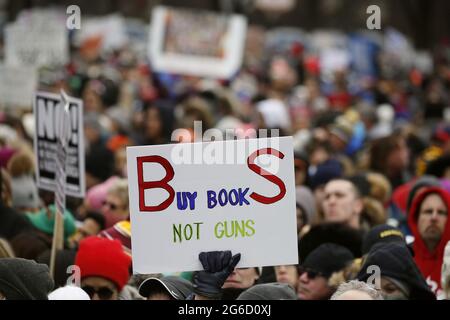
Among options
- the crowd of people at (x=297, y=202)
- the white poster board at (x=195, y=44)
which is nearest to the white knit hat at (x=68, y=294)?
the crowd of people at (x=297, y=202)

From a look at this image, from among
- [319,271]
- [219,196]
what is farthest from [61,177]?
[219,196]

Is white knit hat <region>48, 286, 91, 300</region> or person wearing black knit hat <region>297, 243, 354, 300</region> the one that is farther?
person wearing black knit hat <region>297, 243, 354, 300</region>

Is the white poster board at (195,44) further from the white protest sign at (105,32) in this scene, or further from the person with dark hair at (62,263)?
the person with dark hair at (62,263)

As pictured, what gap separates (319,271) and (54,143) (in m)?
2.18

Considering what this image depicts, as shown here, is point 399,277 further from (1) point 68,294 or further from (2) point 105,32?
(2) point 105,32

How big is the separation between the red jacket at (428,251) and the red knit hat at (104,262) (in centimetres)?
175

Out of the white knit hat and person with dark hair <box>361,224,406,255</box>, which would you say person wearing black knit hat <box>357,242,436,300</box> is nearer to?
person with dark hair <box>361,224,406,255</box>

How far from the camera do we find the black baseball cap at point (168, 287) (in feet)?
22.5

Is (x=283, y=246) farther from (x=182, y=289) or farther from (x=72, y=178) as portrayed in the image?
(x=72, y=178)

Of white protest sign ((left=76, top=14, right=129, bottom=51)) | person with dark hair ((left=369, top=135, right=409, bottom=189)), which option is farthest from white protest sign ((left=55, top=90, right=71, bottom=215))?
white protest sign ((left=76, top=14, right=129, bottom=51))

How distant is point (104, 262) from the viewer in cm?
749

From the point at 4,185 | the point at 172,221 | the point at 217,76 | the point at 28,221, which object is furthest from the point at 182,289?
the point at 217,76

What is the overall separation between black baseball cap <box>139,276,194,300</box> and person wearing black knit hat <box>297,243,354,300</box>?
44.7 inches

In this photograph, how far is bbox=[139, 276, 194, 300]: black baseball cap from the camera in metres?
6.86
